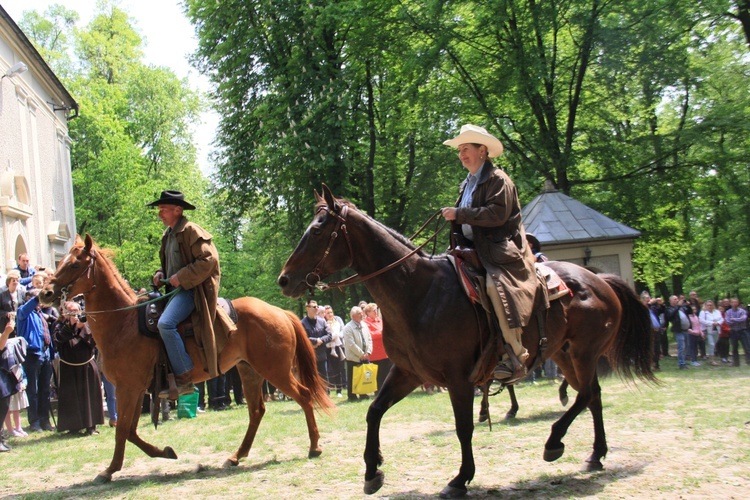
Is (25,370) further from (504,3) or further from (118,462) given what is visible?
(504,3)

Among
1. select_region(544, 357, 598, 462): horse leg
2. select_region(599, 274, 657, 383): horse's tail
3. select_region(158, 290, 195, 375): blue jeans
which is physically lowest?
select_region(544, 357, 598, 462): horse leg

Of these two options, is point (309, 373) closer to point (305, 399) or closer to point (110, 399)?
point (305, 399)

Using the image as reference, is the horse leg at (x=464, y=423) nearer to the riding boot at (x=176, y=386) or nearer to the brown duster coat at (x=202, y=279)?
the brown duster coat at (x=202, y=279)

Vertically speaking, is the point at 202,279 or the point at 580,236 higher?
the point at 580,236

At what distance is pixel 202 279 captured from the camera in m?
7.67

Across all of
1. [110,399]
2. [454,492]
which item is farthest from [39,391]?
[454,492]

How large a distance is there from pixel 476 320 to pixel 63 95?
99.3 feet

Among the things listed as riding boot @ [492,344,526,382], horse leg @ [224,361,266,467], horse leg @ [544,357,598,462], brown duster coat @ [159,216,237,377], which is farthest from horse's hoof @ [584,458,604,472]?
brown duster coat @ [159,216,237,377]

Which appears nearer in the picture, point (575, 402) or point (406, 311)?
point (406, 311)

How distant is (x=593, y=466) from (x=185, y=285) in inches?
179

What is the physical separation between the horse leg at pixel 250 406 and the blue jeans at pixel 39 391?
4.99 m

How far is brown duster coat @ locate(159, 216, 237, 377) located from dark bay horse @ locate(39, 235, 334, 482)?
0.66ft

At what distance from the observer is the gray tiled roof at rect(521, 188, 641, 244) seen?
18281 millimetres

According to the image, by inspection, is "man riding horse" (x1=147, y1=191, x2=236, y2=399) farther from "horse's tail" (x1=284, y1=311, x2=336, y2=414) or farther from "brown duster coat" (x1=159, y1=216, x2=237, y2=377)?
"horse's tail" (x1=284, y1=311, x2=336, y2=414)
